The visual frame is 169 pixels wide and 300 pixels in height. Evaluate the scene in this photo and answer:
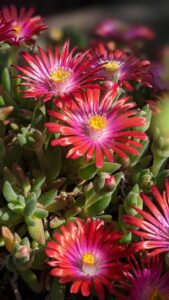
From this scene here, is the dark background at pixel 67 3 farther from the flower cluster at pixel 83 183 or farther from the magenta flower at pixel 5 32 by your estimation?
the magenta flower at pixel 5 32

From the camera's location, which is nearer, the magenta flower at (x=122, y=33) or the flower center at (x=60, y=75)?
the flower center at (x=60, y=75)

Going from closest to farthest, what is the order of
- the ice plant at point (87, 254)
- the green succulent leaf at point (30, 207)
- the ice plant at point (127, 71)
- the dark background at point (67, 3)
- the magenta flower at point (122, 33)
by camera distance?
1. the ice plant at point (87, 254)
2. the green succulent leaf at point (30, 207)
3. the ice plant at point (127, 71)
4. the magenta flower at point (122, 33)
5. the dark background at point (67, 3)

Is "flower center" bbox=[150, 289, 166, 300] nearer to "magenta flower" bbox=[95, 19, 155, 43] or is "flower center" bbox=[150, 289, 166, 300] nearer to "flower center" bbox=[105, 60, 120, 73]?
"flower center" bbox=[105, 60, 120, 73]

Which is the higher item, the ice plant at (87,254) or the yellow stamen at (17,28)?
the yellow stamen at (17,28)

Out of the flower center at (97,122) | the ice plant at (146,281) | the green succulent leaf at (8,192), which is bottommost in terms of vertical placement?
the ice plant at (146,281)

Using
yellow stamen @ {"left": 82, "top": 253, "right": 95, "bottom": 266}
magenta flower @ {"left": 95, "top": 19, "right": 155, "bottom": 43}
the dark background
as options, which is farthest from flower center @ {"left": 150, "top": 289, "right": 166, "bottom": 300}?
the dark background

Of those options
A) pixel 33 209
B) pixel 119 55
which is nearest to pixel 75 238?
pixel 33 209

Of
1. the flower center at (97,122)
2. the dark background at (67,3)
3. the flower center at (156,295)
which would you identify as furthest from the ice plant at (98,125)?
the dark background at (67,3)

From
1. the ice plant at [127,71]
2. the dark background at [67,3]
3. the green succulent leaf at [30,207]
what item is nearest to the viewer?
the green succulent leaf at [30,207]
